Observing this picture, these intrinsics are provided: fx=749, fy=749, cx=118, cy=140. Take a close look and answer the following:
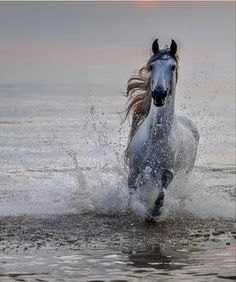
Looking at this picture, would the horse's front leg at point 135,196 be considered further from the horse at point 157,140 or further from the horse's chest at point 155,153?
the horse's chest at point 155,153

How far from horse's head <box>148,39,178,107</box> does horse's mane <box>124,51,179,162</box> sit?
1.10m

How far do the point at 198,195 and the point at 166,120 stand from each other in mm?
2109

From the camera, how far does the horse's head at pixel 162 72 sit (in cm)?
831

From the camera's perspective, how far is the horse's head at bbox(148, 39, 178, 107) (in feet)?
27.3

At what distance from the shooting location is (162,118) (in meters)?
8.87

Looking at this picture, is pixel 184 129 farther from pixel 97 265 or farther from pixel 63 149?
pixel 63 149

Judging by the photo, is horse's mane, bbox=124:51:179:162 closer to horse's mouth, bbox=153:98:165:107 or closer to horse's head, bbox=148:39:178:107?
horse's head, bbox=148:39:178:107

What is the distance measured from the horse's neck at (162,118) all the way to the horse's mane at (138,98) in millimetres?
1021

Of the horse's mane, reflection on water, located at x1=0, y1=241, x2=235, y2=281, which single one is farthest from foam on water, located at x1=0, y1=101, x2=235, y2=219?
reflection on water, located at x1=0, y1=241, x2=235, y2=281

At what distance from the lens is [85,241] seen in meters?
7.84

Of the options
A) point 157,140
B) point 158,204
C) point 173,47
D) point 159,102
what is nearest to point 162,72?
point 159,102

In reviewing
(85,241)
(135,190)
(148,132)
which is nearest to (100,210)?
(135,190)

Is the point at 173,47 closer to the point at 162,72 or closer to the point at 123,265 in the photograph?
the point at 162,72

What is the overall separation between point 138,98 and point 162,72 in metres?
1.97
